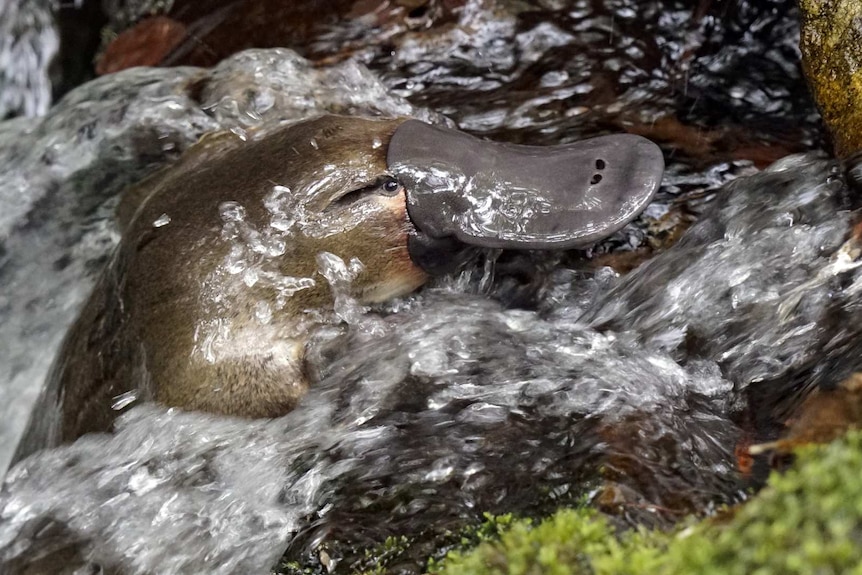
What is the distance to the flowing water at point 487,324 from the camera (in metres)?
1.54

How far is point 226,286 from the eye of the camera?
2.23 m

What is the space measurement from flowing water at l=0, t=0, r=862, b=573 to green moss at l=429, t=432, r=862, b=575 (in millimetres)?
161

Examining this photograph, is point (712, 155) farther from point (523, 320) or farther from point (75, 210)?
point (75, 210)

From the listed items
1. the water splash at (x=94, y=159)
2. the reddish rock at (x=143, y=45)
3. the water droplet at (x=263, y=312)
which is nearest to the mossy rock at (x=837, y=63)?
the water splash at (x=94, y=159)

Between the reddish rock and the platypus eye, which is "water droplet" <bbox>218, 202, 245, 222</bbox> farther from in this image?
the reddish rock

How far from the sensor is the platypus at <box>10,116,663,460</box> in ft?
7.15

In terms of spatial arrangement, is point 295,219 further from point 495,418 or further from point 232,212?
point 495,418

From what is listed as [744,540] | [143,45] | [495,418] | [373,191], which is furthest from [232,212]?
[143,45]

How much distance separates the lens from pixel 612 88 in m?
2.96

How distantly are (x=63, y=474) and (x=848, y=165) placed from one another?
2385 mm

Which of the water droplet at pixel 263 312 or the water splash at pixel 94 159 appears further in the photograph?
the water splash at pixel 94 159

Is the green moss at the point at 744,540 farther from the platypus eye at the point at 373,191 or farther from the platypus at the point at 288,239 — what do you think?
the platypus eye at the point at 373,191

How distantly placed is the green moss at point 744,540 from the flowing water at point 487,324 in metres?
0.16

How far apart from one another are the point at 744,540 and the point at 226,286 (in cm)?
171
